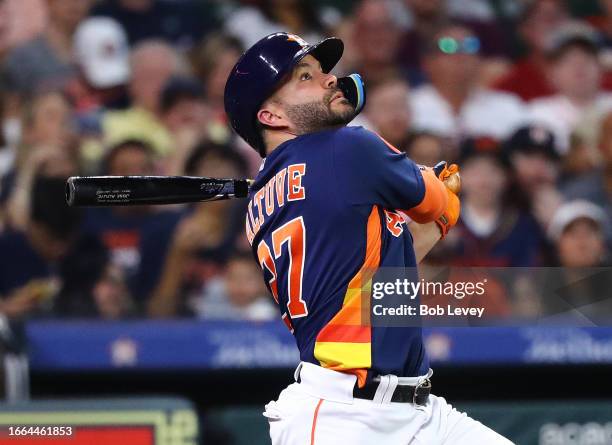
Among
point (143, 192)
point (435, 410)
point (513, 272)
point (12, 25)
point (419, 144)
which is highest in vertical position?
point (12, 25)

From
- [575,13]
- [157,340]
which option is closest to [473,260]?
[157,340]

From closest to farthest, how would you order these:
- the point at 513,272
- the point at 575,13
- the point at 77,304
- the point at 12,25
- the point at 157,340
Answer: the point at 513,272 < the point at 157,340 < the point at 77,304 < the point at 12,25 < the point at 575,13

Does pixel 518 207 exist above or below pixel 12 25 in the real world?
below

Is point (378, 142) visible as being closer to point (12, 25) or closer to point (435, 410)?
point (435, 410)

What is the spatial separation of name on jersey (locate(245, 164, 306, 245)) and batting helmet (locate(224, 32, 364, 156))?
0.75 ft

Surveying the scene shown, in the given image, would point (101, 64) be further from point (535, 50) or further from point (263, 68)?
point (263, 68)

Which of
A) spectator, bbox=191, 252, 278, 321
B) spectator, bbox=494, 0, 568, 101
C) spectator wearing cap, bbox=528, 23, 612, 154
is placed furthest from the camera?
spectator, bbox=494, 0, 568, 101

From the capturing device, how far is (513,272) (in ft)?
12.4

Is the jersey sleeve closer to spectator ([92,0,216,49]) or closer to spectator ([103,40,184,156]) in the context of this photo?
spectator ([103,40,184,156])

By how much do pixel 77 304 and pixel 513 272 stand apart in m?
2.54

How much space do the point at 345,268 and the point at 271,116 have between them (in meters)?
0.53

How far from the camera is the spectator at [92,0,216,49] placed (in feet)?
23.9

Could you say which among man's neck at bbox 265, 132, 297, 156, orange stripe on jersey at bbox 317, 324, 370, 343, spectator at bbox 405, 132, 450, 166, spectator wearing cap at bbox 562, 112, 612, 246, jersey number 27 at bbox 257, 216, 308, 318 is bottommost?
orange stripe on jersey at bbox 317, 324, 370, 343

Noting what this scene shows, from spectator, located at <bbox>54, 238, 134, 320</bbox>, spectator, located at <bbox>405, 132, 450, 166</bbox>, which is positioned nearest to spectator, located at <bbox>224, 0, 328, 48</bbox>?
spectator, located at <bbox>405, 132, 450, 166</bbox>
